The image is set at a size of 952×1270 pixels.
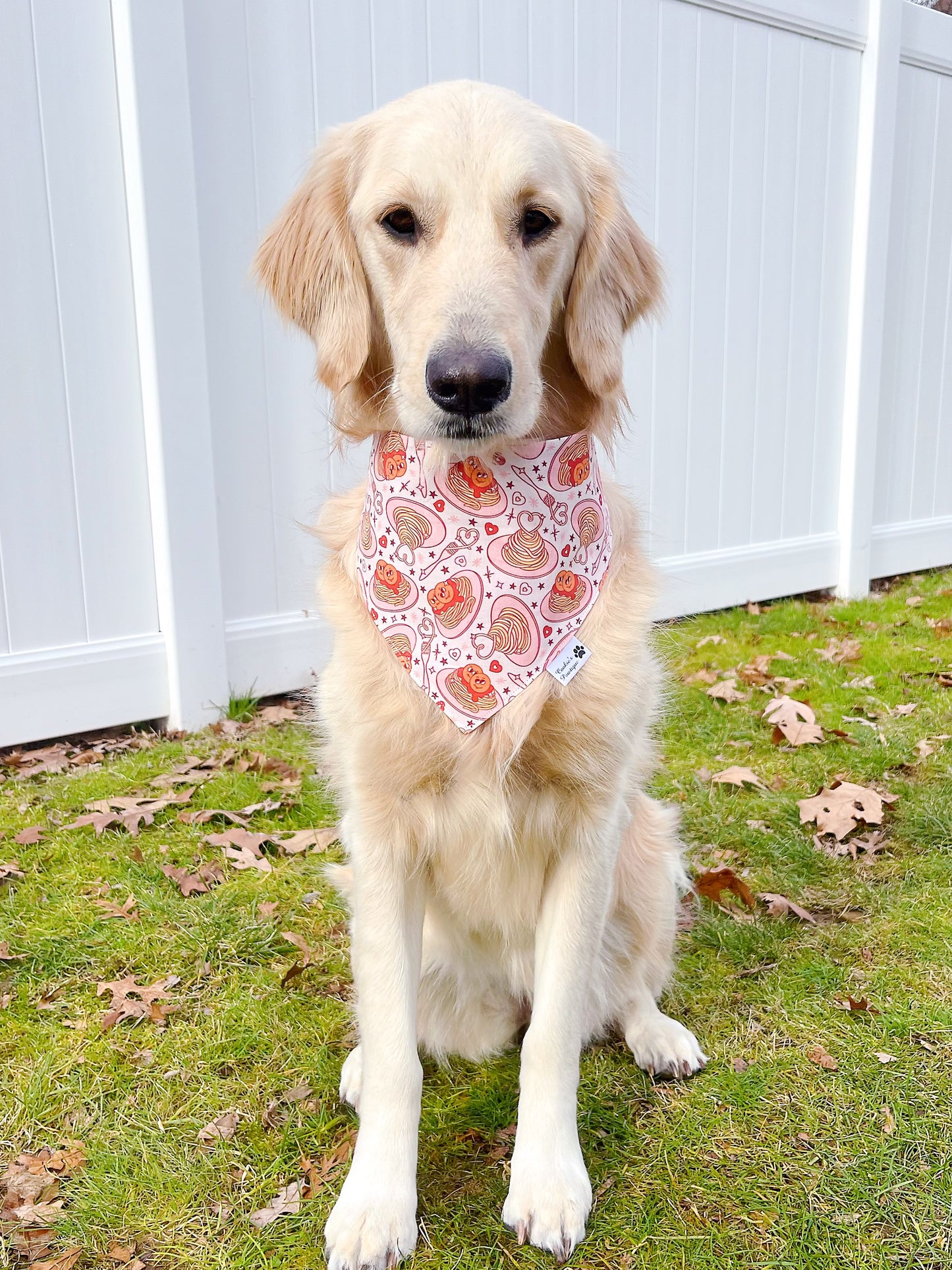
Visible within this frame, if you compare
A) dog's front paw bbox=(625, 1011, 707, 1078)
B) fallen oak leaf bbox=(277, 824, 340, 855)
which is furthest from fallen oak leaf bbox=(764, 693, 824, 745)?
dog's front paw bbox=(625, 1011, 707, 1078)

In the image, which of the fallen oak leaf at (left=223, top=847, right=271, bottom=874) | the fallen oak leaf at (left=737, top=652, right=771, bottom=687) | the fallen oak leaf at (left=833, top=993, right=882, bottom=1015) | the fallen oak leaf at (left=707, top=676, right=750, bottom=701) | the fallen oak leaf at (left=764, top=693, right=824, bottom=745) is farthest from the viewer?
the fallen oak leaf at (left=737, top=652, right=771, bottom=687)

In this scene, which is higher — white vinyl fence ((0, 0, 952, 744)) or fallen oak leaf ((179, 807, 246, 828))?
white vinyl fence ((0, 0, 952, 744))

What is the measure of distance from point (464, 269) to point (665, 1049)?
148 centimetres

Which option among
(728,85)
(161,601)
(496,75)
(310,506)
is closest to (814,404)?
(728,85)

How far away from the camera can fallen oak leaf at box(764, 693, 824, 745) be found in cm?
350

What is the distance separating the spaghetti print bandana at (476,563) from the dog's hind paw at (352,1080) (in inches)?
30.6

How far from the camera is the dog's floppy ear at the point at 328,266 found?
175 cm

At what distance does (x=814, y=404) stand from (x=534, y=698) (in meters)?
4.49

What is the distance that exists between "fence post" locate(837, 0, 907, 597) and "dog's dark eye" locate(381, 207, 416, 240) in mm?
4613

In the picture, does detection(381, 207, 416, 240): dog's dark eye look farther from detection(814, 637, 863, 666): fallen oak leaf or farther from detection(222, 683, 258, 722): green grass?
detection(814, 637, 863, 666): fallen oak leaf

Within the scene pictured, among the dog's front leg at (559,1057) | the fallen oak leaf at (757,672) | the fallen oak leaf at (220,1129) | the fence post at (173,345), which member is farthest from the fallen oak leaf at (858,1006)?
the fence post at (173,345)

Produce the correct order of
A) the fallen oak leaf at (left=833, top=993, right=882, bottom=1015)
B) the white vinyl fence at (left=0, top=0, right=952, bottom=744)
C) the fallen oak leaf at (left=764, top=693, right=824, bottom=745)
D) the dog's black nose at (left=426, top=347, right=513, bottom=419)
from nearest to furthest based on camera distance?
the dog's black nose at (left=426, top=347, right=513, bottom=419) < the fallen oak leaf at (left=833, top=993, right=882, bottom=1015) < the white vinyl fence at (left=0, top=0, right=952, bottom=744) < the fallen oak leaf at (left=764, top=693, right=824, bottom=745)

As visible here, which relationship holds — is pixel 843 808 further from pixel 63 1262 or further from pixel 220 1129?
pixel 63 1262

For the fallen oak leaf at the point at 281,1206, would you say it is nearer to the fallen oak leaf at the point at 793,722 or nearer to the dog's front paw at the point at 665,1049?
the dog's front paw at the point at 665,1049
